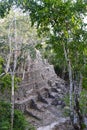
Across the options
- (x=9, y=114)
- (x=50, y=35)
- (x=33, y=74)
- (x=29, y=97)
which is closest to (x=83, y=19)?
(x=50, y=35)

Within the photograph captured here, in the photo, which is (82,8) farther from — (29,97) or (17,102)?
(29,97)

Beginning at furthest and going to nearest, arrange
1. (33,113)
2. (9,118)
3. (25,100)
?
(25,100) < (33,113) < (9,118)

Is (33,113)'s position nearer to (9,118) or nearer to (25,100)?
(25,100)

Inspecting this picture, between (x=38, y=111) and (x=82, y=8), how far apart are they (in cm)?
1249

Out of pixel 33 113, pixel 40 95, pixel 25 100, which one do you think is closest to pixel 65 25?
Result: pixel 33 113

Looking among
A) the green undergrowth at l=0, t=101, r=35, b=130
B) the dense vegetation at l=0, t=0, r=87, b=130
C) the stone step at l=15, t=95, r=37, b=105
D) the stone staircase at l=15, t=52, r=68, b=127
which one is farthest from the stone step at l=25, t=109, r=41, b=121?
the dense vegetation at l=0, t=0, r=87, b=130

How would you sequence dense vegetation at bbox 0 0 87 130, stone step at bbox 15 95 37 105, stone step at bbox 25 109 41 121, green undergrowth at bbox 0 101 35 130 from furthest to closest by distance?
stone step at bbox 15 95 37 105
stone step at bbox 25 109 41 121
green undergrowth at bbox 0 101 35 130
dense vegetation at bbox 0 0 87 130

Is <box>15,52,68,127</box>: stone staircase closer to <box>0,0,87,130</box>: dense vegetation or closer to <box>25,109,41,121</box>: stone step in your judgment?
<box>25,109,41,121</box>: stone step

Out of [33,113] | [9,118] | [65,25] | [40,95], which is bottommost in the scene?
[33,113]

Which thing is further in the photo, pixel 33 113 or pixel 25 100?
pixel 25 100

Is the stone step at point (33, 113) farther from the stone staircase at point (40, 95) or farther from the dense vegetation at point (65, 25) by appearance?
the dense vegetation at point (65, 25)

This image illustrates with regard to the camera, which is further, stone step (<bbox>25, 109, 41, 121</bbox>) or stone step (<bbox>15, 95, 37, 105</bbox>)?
stone step (<bbox>15, 95, 37, 105</bbox>)

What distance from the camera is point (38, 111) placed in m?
20.2

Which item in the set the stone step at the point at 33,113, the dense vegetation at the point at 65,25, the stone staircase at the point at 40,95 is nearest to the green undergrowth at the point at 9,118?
the dense vegetation at the point at 65,25
